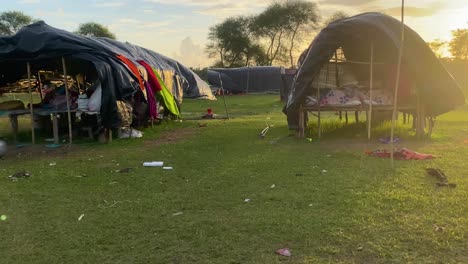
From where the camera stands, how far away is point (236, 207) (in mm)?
5625

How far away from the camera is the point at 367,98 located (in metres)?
11.4

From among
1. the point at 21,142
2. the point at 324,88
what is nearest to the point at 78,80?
the point at 21,142

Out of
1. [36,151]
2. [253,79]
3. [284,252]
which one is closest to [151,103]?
[36,151]

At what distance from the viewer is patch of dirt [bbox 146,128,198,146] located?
11414 millimetres

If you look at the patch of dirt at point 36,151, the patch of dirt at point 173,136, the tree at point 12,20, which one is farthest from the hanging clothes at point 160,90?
the tree at point 12,20

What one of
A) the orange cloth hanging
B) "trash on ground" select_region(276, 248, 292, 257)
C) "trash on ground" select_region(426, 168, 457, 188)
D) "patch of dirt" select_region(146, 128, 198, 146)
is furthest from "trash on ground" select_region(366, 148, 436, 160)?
the orange cloth hanging

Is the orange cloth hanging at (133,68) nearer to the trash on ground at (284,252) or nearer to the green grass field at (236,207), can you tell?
the green grass field at (236,207)

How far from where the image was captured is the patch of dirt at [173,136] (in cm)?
1141

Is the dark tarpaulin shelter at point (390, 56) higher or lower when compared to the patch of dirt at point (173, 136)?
higher

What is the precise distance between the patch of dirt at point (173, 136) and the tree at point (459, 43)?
150ft

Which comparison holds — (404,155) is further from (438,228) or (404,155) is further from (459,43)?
(459,43)

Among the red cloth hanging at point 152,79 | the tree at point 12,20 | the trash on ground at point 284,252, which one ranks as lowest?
the trash on ground at point 284,252

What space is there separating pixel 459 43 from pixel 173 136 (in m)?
49.0

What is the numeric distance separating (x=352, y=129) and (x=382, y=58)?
201 centimetres
